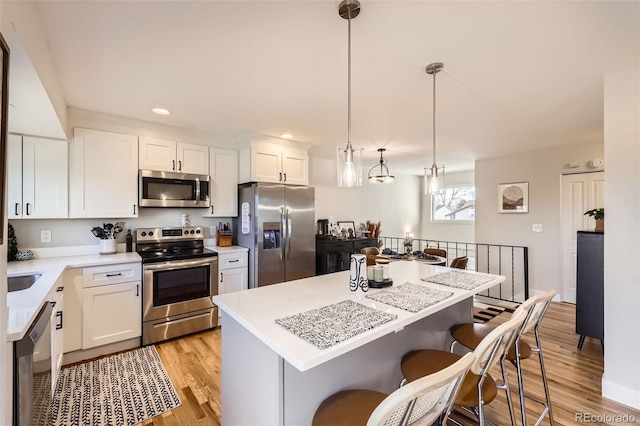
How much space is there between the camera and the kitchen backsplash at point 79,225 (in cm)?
282

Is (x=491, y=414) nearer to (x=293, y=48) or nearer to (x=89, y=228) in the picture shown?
(x=293, y=48)

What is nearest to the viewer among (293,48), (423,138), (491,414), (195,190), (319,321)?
(319,321)

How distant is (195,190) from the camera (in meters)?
3.51

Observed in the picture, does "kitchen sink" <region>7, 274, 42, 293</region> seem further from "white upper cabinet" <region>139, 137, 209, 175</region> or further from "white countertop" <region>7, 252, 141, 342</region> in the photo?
"white upper cabinet" <region>139, 137, 209, 175</region>

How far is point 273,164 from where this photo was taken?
383 cm

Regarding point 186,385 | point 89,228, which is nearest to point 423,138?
point 186,385

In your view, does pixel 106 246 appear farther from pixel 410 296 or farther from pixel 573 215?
pixel 573 215

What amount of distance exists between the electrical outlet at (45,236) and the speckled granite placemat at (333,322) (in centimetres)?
302

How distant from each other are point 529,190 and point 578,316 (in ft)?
8.05

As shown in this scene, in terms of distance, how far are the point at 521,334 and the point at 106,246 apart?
3.68 meters

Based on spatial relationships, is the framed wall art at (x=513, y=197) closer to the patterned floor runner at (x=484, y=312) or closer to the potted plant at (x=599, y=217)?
the patterned floor runner at (x=484, y=312)

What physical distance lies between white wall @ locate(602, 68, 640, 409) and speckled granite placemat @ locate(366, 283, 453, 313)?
1.40 meters

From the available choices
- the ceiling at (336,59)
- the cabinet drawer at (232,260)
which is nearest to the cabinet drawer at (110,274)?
the cabinet drawer at (232,260)

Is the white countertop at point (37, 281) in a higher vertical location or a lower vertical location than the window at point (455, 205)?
lower
